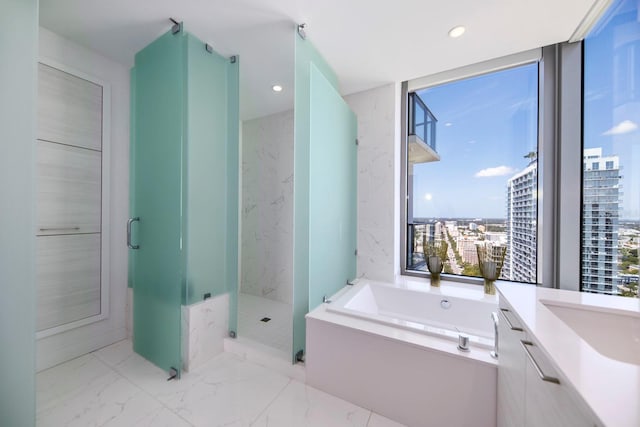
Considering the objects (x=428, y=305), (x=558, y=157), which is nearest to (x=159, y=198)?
(x=428, y=305)

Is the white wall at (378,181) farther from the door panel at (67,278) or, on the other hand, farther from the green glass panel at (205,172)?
the door panel at (67,278)

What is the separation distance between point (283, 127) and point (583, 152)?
2858 mm

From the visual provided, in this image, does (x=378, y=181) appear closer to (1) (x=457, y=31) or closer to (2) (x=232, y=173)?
(1) (x=457, y=31)

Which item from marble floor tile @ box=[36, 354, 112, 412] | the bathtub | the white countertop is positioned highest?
the white countertop

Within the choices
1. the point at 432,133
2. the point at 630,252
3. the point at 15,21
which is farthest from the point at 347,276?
the point at 15,21

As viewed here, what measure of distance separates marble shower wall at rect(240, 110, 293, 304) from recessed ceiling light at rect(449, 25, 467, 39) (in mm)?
1848

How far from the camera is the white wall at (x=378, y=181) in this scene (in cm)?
238

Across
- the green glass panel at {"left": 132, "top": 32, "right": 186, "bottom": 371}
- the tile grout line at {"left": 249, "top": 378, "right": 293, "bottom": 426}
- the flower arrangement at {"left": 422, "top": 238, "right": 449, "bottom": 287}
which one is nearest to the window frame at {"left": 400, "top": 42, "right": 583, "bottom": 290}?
the flower arrangement at {"left": 422, "top": 238, "right": 449, "bottom": 287}

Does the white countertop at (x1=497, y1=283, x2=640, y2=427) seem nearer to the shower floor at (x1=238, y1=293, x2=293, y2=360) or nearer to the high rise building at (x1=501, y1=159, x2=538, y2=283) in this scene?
the high rise building at (x1=501, y1=159, x2=538, y2=283)

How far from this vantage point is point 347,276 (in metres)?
2.36

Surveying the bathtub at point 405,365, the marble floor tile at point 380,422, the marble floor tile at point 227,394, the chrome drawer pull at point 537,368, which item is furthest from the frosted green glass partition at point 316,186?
the chrome drawer pull at point 537,368

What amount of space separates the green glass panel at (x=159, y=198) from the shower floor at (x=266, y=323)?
0.66m

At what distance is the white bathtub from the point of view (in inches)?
72.3

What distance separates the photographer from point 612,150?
1554 millimetres
